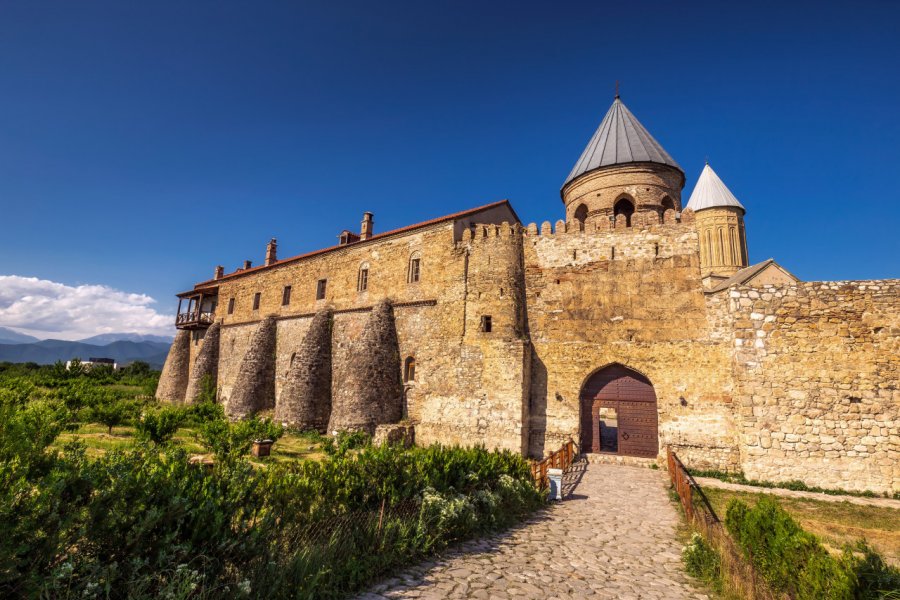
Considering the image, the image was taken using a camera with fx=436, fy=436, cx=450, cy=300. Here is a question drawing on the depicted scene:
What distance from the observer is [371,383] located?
19.3m

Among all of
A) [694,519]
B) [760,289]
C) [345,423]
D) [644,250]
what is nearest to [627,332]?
[644,250]

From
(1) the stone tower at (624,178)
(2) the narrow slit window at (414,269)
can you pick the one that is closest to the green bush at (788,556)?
(1) the stone tower at (624,178)

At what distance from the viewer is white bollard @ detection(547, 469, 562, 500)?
35.4ft

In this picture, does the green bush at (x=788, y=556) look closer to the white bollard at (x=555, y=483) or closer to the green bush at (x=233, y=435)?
the white bollard at (x=555, y=483)

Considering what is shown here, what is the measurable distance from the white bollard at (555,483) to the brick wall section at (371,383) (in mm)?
9620

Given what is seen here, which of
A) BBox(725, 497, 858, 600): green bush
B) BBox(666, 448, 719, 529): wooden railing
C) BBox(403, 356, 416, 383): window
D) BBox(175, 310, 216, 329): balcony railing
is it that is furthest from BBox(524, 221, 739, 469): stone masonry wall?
BBox(175, 310, 216, 329): balcony railing

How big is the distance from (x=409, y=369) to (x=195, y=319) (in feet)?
70.8

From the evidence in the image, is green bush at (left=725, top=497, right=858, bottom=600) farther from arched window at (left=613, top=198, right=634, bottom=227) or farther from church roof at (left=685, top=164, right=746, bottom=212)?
church roof at (left=685, top=164, right=746, bottom=212)

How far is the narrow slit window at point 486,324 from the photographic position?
702 inches

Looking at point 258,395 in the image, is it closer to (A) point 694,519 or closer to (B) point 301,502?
(B) point 301,502

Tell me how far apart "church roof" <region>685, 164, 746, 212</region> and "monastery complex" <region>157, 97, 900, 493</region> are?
40.5 feet

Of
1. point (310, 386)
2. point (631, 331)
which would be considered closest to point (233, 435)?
point (310, 386)

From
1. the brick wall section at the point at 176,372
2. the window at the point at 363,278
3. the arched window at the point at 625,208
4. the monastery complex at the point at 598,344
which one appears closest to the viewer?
the monastery complex at the point at 598,344

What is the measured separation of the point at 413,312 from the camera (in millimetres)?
20281
